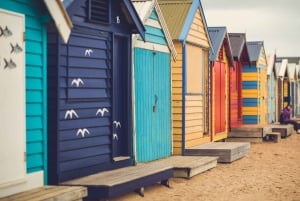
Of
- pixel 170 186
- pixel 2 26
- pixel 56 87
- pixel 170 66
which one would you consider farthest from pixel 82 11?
pixel 170 66

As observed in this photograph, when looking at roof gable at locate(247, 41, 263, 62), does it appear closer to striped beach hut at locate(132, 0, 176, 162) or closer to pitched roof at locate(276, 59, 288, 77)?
pitched roof at locate(276, 59, 288, 77)

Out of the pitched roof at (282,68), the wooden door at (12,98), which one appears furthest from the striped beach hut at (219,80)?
the pitched roof at (282,68)

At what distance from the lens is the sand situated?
10348 mm

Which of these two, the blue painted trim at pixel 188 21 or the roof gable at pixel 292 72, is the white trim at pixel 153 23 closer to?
the blue painted trim at pixel 188 21

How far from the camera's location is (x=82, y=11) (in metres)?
9.70

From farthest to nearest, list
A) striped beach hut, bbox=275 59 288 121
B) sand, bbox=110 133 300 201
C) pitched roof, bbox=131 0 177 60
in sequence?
1. striped beach hut, bbox=275 59 288 121
2. pitched roof, bbox=131 0 177 60
3. sand, bbox=110 133 300 201

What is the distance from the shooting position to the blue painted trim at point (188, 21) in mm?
14891

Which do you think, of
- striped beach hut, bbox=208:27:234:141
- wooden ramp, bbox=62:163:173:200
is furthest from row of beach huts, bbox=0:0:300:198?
wooden ramp, bbox=62:163:173:200

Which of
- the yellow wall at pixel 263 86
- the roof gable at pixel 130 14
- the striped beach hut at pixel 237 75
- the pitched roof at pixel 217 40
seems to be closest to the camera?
the roof gable at pixel 130 14

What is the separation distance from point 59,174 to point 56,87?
126 centimetres

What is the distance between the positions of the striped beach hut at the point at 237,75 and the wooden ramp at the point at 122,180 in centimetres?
1086

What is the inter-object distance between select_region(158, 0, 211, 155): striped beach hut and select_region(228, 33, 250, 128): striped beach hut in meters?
4.49

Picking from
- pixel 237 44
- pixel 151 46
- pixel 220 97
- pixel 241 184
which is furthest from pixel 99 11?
pixel 237 44

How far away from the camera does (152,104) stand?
13023 millimetres
